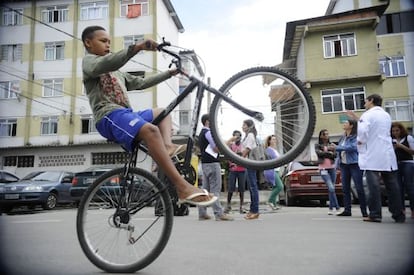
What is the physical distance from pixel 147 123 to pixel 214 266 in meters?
1.07

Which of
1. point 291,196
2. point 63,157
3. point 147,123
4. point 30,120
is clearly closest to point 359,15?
point 291,196

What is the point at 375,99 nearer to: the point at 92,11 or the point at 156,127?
the point at 156,127

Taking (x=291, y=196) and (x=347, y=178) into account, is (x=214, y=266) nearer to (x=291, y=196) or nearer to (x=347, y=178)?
(x=347, y=178)

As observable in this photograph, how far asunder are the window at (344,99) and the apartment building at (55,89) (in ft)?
7.66

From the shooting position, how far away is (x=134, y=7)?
16.3ft

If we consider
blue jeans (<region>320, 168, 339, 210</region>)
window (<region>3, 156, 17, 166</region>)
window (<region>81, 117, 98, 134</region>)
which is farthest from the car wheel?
blue jeans (<region>320, 168, 339, 210</region>)

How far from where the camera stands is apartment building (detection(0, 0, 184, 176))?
185 inches

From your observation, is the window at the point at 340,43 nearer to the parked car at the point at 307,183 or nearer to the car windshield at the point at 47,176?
the parked car at the point at 307,183

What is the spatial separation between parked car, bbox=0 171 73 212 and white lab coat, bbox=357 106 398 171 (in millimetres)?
7223

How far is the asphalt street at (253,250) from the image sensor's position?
2.38m

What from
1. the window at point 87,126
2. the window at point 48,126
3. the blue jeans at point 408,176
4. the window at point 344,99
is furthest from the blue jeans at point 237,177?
the window at point 48,126

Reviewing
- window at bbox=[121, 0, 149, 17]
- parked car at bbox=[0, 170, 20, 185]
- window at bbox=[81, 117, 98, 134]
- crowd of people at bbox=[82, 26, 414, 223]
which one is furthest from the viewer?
window at bbox=[81, 117, 98, 134]

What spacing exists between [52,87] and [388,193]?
10778 millimetres

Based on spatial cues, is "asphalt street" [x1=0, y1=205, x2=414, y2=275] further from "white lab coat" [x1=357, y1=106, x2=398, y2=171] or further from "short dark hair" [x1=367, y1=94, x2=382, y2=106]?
"short dark hair" [x1=367, y1=94, x2=382, y2=106]
